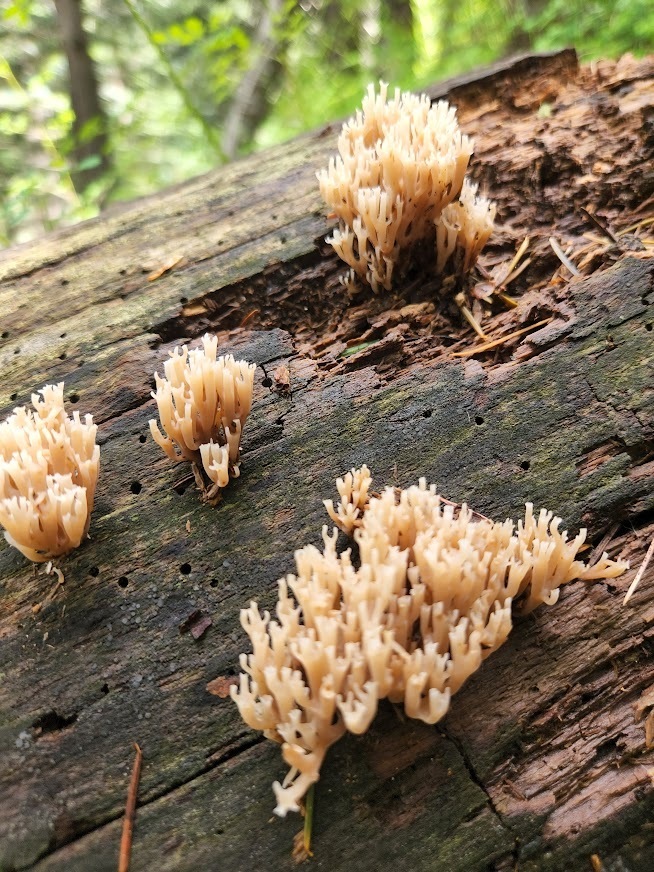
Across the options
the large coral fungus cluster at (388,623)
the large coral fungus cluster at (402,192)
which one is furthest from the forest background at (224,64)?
the large coral fungus cluster at (388,623)

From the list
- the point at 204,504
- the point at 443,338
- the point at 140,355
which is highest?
the point at 140,355

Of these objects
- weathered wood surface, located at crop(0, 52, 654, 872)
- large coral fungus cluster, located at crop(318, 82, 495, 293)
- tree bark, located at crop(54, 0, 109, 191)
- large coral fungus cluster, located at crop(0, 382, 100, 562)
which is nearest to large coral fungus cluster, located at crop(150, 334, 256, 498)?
weathered wood surface, located at crop(0, 52, 654, 872)

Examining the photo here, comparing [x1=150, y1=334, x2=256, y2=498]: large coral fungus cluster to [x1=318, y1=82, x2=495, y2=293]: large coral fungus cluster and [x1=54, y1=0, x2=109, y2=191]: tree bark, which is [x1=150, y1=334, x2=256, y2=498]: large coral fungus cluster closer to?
[x1=318, y1=82, x2=495, y2=293]: large coral fungus cluster

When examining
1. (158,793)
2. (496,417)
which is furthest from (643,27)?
(158,793)

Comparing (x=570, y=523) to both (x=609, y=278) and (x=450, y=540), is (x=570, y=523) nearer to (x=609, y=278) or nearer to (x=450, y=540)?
(x=450, y=540)

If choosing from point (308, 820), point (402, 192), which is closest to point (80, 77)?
point (402, 192)

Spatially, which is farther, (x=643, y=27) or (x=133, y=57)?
(x=133, y=57)

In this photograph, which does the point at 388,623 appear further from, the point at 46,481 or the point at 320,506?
the point at 46,481

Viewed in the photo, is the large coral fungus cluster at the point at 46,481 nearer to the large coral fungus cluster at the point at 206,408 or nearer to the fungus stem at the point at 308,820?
the large coral fungus cluster at the point at 206,408
